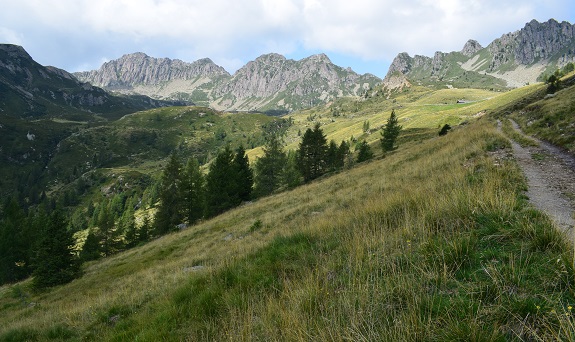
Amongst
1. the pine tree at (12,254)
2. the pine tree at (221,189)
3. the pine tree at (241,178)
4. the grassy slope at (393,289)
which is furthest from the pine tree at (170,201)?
the grassy slope at (393,289)

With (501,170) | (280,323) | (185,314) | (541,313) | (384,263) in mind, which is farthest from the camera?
(501,170)

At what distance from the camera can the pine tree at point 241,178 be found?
163 ft

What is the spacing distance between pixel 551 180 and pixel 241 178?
44.9 m

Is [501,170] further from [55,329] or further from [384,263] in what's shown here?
[55,329]

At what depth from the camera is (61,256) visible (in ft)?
100

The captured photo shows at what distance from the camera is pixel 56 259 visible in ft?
97.9

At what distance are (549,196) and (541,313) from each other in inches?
271

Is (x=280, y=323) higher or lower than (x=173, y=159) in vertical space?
lower

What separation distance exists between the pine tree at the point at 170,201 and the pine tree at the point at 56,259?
2018 centimetres

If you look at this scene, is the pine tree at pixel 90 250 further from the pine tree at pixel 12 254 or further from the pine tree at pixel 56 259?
the pine tree at pixel 56 259

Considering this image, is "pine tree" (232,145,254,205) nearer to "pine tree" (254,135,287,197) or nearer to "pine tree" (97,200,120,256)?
"pine tree" (254,135,287,197)

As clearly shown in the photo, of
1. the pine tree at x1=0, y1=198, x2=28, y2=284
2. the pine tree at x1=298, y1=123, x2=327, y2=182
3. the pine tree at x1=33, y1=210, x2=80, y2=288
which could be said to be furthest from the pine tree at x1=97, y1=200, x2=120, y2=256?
the pine tree at x1=298, y1=123, x2=327, y2=182

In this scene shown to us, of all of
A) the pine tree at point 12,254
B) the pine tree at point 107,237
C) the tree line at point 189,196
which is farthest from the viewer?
the pine tree at point 107,237

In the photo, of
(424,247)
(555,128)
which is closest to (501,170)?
(424,247)
